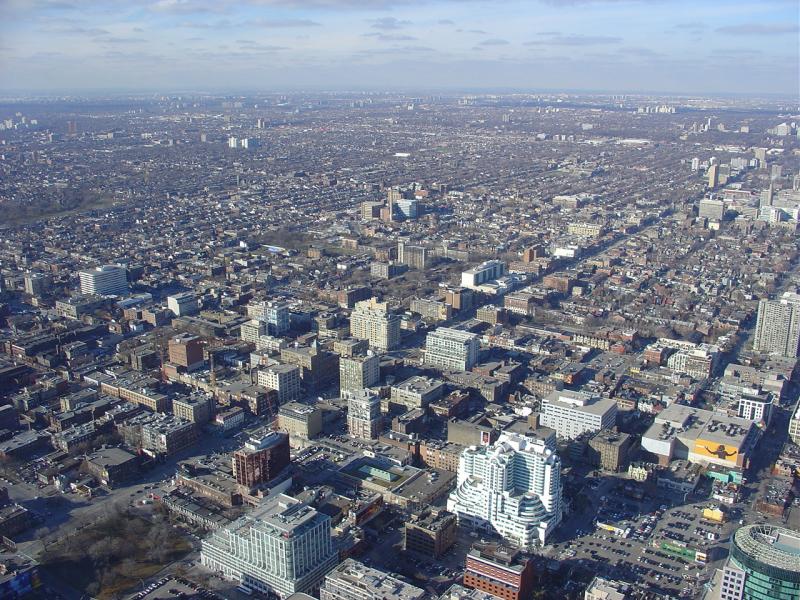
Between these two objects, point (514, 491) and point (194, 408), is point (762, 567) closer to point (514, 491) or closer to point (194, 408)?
point (514, 491)

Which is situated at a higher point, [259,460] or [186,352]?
[186,352]

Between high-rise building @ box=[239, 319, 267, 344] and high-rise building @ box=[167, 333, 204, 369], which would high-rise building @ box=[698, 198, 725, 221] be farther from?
high-rise building @ box=[167, 333, 204, 369]

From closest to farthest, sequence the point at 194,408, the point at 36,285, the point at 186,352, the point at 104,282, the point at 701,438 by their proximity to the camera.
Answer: the point at 701,438, the point at 194,408, the point at 186,352, the point at 104,282, the point at 36,285

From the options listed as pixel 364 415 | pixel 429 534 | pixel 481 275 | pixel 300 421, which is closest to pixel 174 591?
pixel 429 534

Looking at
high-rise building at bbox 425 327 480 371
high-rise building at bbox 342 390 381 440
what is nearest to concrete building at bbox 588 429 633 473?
high-rise building at bbox 342 390 381 440

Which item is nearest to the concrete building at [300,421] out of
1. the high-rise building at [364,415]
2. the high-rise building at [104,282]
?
the high-rise building at [364,415]

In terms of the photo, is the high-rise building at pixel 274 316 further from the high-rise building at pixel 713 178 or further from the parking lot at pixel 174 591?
the high-rise building at pixel 713 178

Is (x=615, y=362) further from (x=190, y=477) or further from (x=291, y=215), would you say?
→ (x=291, y=215)
